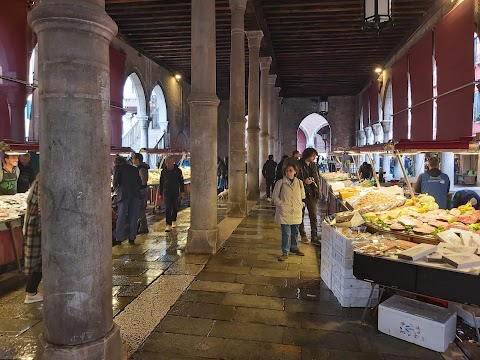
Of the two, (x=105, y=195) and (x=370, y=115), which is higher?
(x=370, y=115)

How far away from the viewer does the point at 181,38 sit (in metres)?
15.9

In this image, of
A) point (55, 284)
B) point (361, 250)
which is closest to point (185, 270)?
point (361, 250)

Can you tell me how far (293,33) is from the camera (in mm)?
Result: 14648

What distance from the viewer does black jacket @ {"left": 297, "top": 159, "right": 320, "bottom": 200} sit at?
7.31 m

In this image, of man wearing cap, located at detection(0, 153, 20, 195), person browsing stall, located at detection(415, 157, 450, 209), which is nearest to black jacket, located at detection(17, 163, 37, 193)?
man wearing cap, located at detection(0, 153, 20, 195)

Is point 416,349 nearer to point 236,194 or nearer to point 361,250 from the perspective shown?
point 361,250

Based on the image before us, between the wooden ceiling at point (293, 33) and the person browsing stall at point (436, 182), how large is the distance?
6.17 m

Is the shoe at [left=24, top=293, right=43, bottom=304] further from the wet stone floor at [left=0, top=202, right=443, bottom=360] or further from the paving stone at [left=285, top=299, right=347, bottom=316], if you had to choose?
the paving stone at [left=285, top=299, right=347, bottom=316]

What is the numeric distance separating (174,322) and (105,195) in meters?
1.85

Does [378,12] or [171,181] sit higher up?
[378,12]

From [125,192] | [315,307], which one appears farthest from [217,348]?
[125,192]

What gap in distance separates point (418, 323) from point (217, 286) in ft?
8.26

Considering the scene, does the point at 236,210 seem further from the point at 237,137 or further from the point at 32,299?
the point at 32,299

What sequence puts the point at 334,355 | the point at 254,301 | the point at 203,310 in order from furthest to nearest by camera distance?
1. the point at 254,301
2. the point at 203,310
3. the point at 334,355
